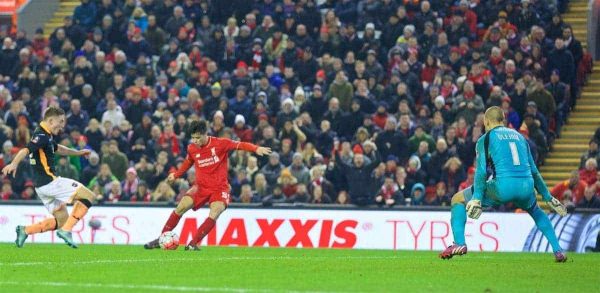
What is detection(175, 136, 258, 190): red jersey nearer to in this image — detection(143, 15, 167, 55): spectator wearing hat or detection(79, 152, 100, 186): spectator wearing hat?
detection(79, 152, 100, 186): spectator wearing hat

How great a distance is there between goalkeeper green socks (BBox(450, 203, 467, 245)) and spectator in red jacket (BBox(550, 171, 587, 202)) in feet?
28.9

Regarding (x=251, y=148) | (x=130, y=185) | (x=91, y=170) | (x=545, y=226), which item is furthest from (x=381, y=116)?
(x=545, y=226)

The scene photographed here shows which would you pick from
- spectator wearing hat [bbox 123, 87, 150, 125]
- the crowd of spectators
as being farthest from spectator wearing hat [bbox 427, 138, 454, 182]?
spectator wearing hat [bbox 123, 87, 150, 125]

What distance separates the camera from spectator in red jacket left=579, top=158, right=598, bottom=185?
25.1 metres

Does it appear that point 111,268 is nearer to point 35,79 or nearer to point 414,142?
point 414,142

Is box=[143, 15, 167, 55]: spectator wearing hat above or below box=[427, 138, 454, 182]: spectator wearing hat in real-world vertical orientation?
above

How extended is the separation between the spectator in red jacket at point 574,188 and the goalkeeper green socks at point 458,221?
8812mm

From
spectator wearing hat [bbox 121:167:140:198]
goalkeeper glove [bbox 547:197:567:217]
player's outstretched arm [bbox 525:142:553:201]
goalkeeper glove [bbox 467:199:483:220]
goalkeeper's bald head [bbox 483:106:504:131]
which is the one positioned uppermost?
goalkeeper's bald head [bbox 483:106:504:131]

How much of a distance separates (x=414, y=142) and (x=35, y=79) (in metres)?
10.00

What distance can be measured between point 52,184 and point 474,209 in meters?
6.57

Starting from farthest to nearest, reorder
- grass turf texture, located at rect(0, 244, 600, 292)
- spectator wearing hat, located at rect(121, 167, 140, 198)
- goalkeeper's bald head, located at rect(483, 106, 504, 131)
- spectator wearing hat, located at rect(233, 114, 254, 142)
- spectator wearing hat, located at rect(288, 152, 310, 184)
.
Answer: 1. spectator wearing hat, located at rect(233, 114, 254, 142)
2. spectator wearing hat, located at rect(121, 167, 140, 198)
3. spectator wearing hat, located at rect(288, 152, 310, 184)
4. goalkeeper's bald head, located at rect(483, 106, 504, 131)
5. grass turf texture, located at rect(0, 244, 600, 292)

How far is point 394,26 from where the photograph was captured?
3033 centimetres

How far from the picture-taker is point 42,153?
1938cm

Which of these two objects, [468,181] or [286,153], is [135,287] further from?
[286,153]
